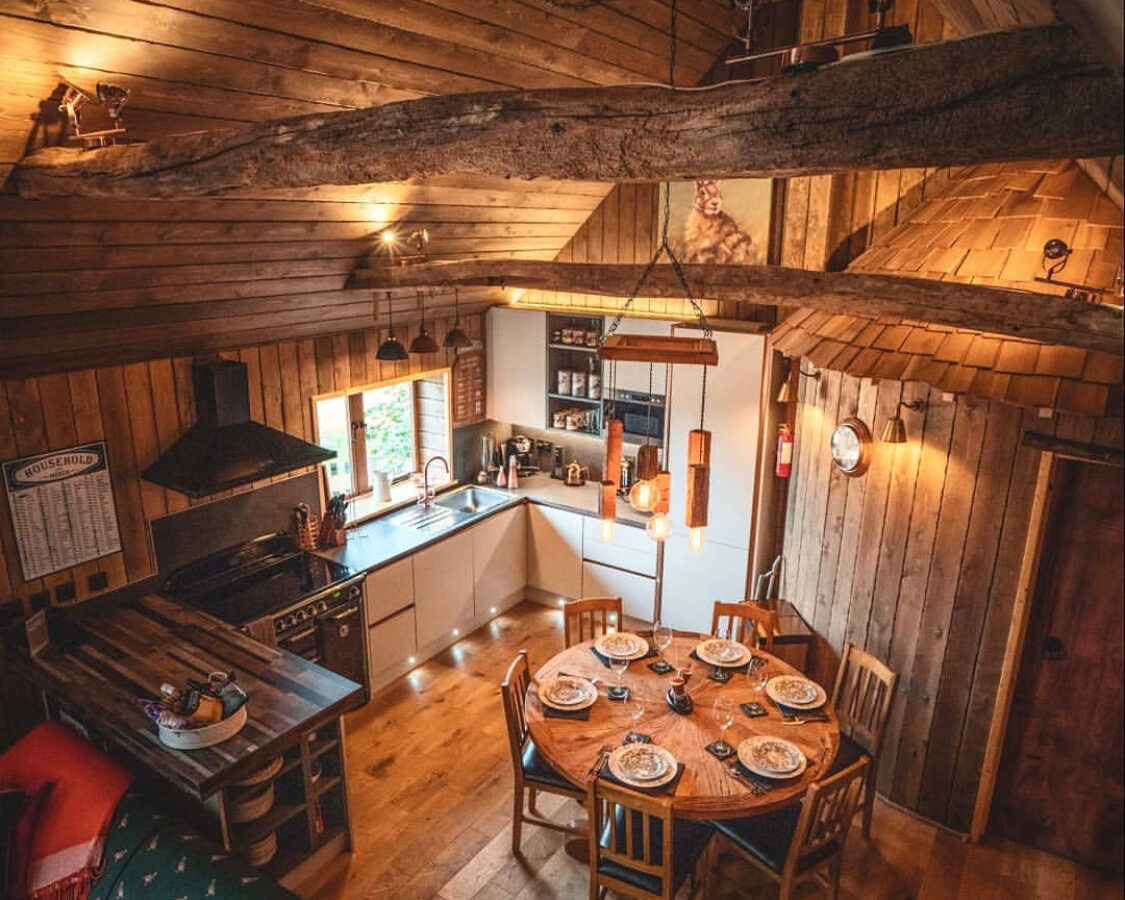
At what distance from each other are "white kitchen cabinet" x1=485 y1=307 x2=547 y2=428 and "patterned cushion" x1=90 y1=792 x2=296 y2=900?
370 centimetres

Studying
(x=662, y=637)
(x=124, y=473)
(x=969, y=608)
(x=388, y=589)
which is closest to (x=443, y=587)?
(x=388, y=589)

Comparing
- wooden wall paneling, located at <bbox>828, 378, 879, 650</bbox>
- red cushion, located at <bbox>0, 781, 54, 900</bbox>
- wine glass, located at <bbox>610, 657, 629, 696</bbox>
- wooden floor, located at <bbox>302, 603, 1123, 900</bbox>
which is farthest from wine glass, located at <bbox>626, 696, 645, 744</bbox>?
red cushion, located at <bbox>0, 781, 54, 900</bbox>

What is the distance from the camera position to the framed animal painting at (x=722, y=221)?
4.84 m

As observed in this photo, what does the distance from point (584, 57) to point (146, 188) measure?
2137mm

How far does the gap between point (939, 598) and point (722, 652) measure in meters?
1.06

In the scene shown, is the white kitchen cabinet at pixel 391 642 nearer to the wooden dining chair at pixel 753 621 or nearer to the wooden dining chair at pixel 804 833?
the wooden dining chair at pixel 753 621

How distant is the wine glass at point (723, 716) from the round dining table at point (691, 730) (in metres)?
0.01

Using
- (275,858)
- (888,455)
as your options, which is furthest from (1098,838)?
(275,858)

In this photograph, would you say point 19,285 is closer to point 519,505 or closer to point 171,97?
point 171,97

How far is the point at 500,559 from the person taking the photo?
579cm

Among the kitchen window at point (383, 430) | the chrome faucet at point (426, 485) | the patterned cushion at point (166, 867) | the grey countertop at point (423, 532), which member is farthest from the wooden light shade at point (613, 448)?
the chrome faucet at point (426, 485)

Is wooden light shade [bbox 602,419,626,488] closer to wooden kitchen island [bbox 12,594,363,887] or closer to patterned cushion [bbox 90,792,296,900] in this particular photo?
wooden kitchen island [bbox 12,594,363,887]

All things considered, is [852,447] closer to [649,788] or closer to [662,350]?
[662,350]

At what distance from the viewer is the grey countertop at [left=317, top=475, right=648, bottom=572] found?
192 inches
